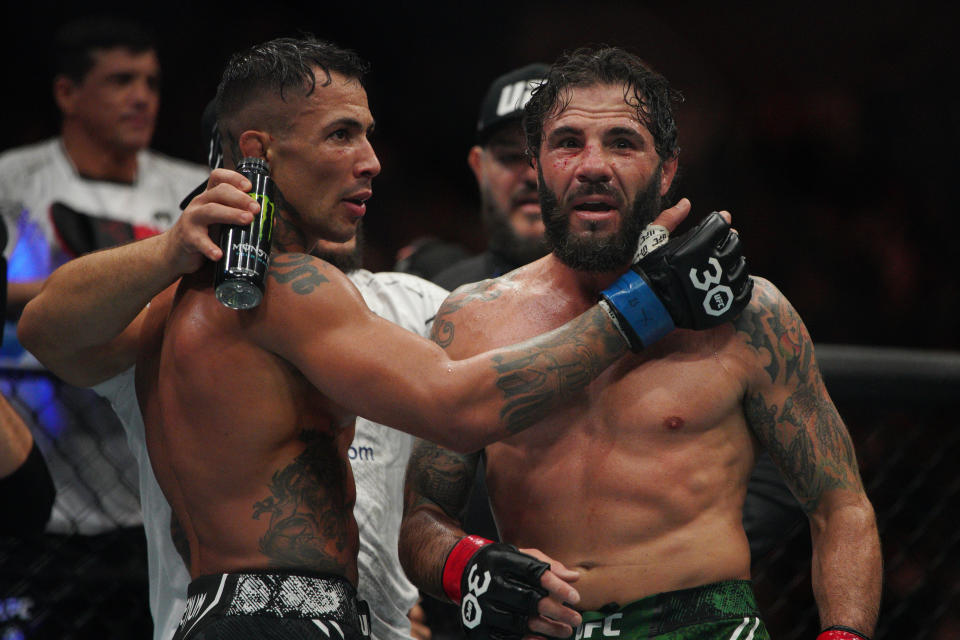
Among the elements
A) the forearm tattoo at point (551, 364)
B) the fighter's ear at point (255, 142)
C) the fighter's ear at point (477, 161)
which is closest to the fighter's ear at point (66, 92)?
the fighter's ear at point (477, 161)

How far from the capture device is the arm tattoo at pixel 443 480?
5.49ft

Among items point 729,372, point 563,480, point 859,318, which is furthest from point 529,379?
point 859,318

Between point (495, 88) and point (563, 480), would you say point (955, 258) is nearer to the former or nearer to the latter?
point (495, 88)

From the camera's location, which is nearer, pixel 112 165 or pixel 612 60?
pixel 612 60

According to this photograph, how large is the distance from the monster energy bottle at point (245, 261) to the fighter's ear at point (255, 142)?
18 centimetres

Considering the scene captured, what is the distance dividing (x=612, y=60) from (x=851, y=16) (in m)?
3.61

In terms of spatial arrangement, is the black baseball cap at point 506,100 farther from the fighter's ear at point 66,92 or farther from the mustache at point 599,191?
the fighter's ear at point 66,92

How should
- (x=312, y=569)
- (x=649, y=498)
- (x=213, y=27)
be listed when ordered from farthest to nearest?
1. (x=213, y=27)
2. (x=649, y=498)
3. (x=312, y=569)

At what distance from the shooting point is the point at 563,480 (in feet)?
5.22

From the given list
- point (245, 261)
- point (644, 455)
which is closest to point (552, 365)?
point (644, 455)

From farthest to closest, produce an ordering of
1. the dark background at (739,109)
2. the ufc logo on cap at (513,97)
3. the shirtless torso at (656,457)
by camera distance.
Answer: the dark background at (739,109) < the ufc logo on cap at (513,97) < the shirtless torso at (656,457)

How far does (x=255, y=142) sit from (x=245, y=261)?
0.29 m

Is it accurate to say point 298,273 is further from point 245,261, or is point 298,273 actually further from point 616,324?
point 616,324

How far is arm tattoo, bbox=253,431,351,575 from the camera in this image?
4.60 feet
